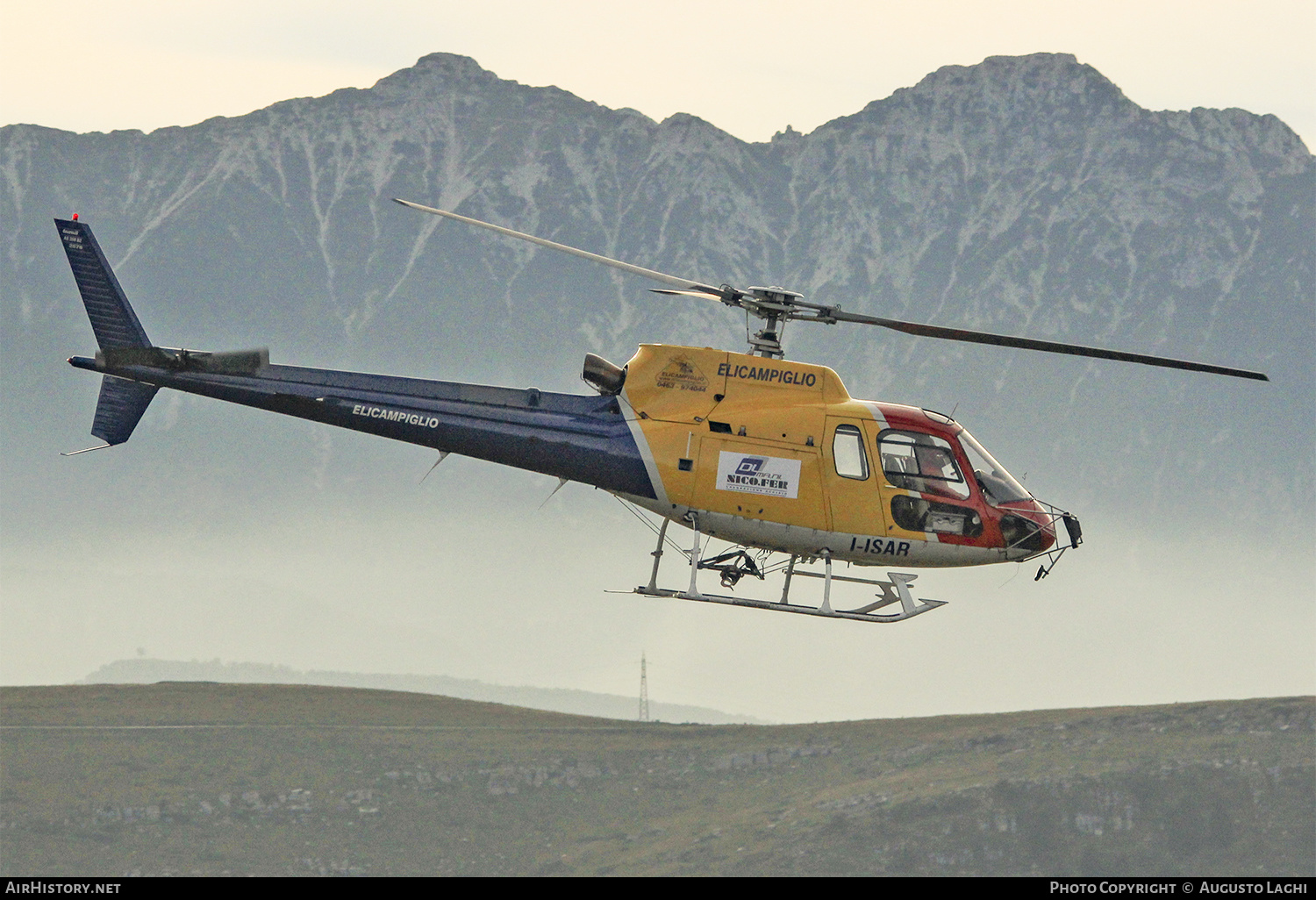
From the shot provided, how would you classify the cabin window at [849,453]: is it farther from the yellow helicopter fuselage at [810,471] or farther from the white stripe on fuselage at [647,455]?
the white stripe on fuselage at [647,455]

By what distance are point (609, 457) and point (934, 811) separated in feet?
386

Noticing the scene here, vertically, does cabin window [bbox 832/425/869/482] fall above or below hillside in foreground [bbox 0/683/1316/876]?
above

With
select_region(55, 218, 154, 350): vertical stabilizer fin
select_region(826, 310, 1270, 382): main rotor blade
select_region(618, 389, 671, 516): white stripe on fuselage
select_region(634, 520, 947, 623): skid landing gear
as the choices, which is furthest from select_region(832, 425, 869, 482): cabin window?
select_region(55, 218, 154, 350): vertical stabilizer fin

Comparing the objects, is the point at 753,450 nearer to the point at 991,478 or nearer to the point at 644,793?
the point at 991,478

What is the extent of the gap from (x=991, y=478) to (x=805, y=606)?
5.83 m

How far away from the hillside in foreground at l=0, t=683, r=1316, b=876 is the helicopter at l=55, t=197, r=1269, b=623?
10922 centimetres

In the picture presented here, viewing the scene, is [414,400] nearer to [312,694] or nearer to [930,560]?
[930,560]

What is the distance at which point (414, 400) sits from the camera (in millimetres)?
37969

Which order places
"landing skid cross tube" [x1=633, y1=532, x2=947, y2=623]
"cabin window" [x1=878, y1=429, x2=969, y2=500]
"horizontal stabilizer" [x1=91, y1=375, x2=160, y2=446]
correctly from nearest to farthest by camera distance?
1. "landing skid cross tube" [x1=633, y1=532, x2=947, y2=623]
2. "cabin window" [x1=878, y1=429, x2=969, y2=500]
3. "horizontal stabilizer" [x1=91, y1=375, x2=160, y2=446]

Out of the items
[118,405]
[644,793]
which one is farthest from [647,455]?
[644,793]

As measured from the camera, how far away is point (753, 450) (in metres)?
36.6

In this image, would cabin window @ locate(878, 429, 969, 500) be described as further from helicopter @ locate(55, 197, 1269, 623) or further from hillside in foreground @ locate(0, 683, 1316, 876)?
hillside in foreground @ locate(0, 683, 1316, 876)

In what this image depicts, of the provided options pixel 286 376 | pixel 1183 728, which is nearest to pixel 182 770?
pixel 1183 728

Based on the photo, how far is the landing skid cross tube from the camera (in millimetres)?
34469
